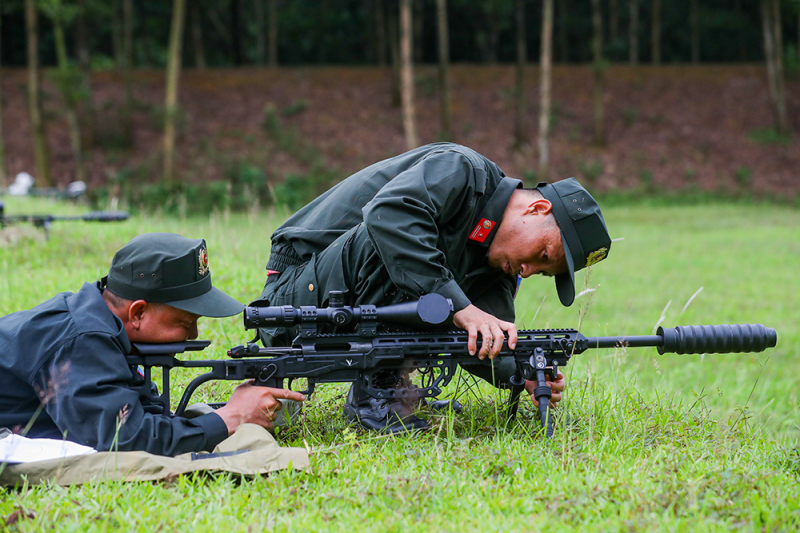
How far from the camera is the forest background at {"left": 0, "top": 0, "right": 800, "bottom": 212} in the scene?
25.6m

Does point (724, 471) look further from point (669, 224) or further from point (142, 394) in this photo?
point (669, 224)

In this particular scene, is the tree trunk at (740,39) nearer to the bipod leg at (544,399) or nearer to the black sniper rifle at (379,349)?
the black sniper rifle at (379,349)

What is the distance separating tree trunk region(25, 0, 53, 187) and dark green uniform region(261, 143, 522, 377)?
67.8 feet

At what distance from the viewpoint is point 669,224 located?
871 inches

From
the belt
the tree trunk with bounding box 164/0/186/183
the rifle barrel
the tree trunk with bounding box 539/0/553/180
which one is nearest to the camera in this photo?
the rifle barrel

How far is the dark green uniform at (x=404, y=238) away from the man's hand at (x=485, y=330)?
→ 2.5 inches

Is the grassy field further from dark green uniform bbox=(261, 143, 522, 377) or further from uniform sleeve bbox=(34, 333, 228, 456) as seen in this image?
dark green uniform bbox=(261, 143, 522, 377)

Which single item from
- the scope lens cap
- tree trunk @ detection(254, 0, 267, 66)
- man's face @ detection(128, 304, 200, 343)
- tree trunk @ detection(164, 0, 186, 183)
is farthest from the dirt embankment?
the scope lens cap

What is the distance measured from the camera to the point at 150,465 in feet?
10.5

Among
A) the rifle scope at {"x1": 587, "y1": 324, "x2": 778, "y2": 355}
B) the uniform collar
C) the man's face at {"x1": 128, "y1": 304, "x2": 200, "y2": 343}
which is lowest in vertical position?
the rifle scope at {"x1": 587, "y1": 324, "x2": 778, "y2": 355}

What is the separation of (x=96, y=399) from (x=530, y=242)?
2.28m

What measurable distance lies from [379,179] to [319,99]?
99.3 feet

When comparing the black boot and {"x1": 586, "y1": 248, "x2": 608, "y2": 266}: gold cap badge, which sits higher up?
{"x1": 586, "y1": 248, "x2": 608, "y2": 266}: gold cap badge

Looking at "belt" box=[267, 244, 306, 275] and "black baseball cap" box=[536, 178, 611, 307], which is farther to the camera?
"belt" box=[267, 244, 306, 275]
